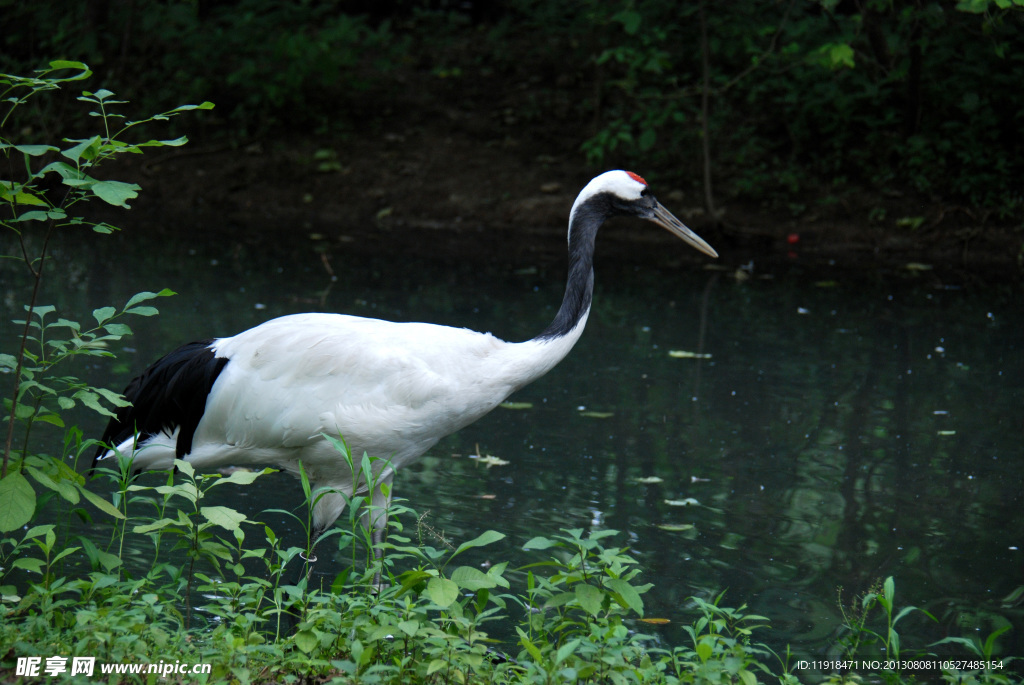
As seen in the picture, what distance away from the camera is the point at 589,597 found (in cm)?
271

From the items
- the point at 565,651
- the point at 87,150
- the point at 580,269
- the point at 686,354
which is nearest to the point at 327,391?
the point at 580,269

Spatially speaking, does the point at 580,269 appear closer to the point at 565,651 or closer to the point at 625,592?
the point at 625,592

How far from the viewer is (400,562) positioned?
4219 mm

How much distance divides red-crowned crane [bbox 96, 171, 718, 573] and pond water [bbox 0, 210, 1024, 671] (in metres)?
0.38

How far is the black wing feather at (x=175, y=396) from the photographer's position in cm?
410

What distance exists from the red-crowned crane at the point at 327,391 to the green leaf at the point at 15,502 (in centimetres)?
91

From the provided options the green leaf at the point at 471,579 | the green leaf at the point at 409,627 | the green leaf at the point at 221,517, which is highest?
the green leaf at the point at 221,517

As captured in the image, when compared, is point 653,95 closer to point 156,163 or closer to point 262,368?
point 156,163

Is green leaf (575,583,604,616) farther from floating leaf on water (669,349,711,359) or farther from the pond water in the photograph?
floating leaf on water (669,349,711,359)

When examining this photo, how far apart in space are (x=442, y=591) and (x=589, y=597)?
0.40m

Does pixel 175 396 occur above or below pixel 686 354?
above

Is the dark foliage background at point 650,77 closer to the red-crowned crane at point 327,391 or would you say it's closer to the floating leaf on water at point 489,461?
the floating leaf on water at point 489,461

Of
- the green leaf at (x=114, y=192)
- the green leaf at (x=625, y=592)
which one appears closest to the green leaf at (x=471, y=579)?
the green leaf at (x=625, y=592)

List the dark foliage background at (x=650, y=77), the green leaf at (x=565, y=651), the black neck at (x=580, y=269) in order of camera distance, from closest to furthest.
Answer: the green leaf at (x=565, y=651), the black neck at (x=580, y=269), the dark foliage background at (x=650, y=77)
